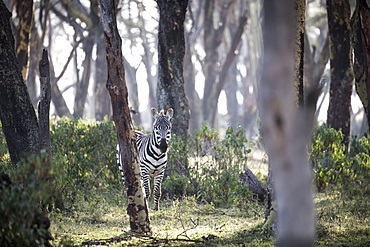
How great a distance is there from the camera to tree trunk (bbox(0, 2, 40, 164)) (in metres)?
8.91

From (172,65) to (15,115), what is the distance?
539cm

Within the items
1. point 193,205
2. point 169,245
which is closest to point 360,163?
point 193,205

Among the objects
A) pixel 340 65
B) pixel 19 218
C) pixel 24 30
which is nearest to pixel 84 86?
pixel 24 30

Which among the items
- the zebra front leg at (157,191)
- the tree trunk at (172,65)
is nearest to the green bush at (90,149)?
the zebra front leg at (157,191)

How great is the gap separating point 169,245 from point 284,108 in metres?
3.14

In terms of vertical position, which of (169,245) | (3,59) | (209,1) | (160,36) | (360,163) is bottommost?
(169,245)

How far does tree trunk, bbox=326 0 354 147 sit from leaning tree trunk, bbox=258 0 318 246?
35.6ft

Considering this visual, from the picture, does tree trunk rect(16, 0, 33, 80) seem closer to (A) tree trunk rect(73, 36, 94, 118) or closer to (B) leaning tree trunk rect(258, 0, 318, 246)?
(A) tree trunk rect(73, 36, 94, 118)

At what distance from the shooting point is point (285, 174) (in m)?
4.69

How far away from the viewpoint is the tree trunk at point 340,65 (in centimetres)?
1510

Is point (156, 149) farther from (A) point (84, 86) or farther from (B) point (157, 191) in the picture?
(A) point (84, 86)

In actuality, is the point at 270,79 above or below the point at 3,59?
below

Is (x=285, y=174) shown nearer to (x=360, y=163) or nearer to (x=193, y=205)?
(x=193, y=205)

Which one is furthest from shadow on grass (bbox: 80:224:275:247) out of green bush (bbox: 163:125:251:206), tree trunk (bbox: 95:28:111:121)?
tree trunk (bbox: 95:28:111:121)
